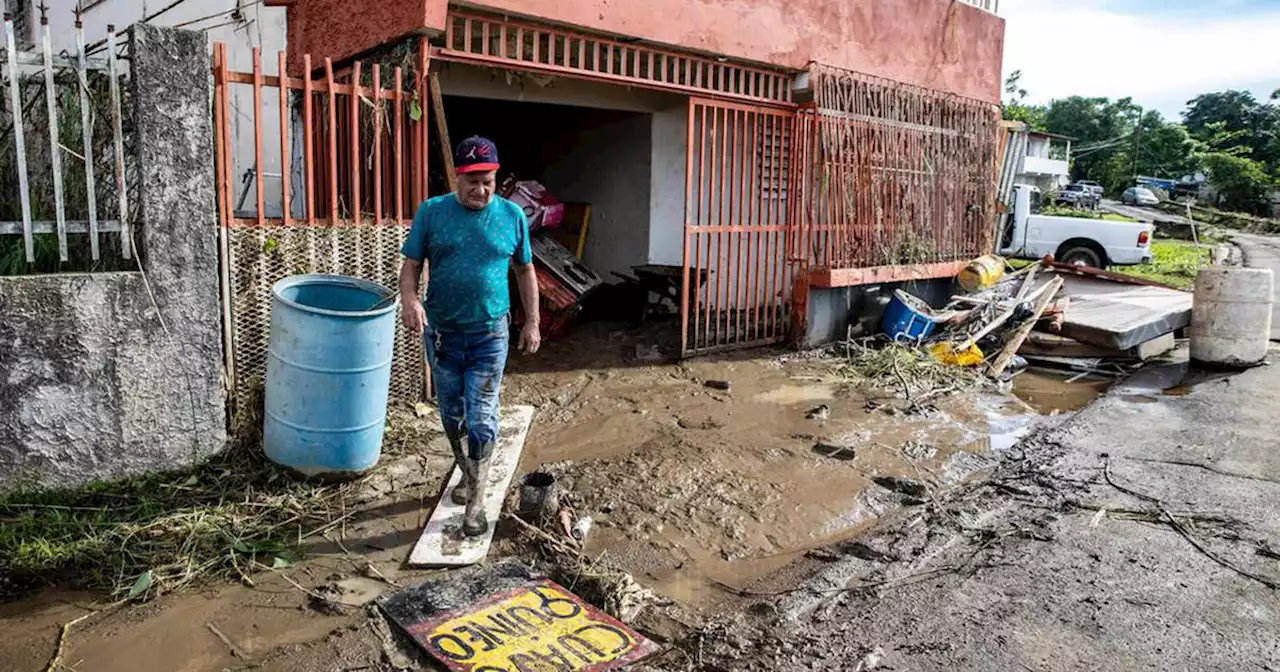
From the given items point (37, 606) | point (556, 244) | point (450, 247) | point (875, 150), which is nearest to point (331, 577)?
point (37, 606)

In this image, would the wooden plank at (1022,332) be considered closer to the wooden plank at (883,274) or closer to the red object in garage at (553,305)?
the wooden plank at (883,274)

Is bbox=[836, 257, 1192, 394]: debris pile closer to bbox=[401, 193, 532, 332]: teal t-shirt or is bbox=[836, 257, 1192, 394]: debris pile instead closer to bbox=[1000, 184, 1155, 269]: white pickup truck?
bbox=[401, 193, 532, 332]: teal t-shirt

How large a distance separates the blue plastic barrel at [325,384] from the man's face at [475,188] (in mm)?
869

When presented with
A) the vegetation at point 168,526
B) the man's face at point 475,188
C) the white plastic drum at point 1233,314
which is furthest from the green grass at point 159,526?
the white plastic drum at point 1233,314

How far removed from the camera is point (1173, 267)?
17.3m

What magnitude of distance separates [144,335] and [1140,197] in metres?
42.0

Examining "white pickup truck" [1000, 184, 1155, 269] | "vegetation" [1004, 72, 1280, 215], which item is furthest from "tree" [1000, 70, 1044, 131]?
"white pickup truck" [1000, 184, 1155, 269]

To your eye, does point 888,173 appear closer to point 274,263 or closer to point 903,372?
point 903,372

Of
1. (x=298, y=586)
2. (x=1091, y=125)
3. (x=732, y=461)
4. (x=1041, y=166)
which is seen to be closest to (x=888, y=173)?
(x=732, y=461)

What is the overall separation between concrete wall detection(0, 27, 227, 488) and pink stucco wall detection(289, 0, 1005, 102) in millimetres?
1766

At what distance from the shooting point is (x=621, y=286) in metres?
Answer: 8.97

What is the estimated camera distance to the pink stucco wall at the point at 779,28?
6.07 metres

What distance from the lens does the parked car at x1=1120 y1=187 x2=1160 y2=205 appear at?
3638 centimetres

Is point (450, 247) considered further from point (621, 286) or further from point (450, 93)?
point (621, 286)
